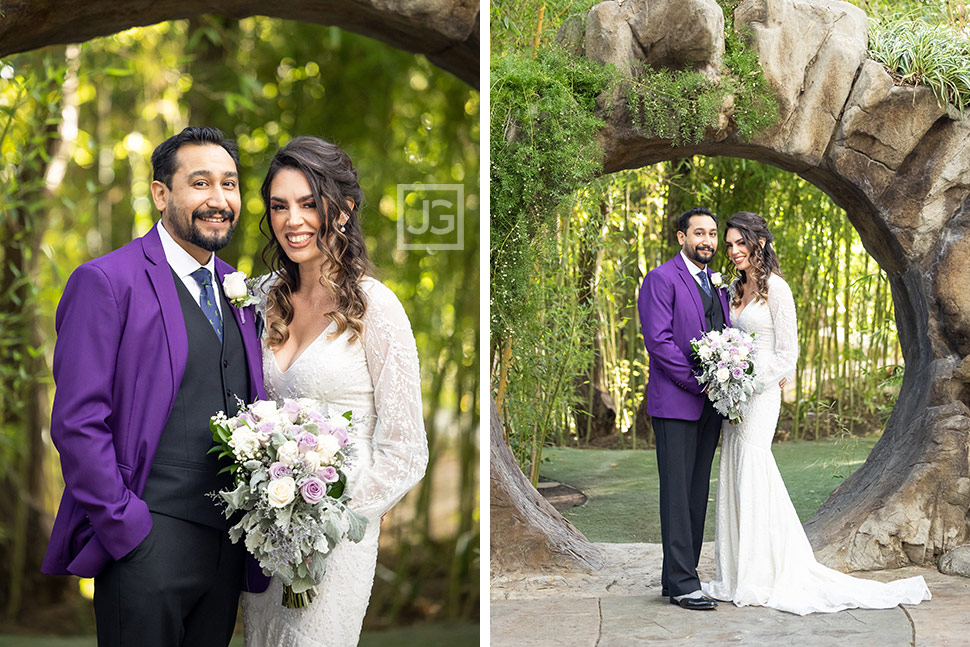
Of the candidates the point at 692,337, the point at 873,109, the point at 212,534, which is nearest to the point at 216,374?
the point at 212,534

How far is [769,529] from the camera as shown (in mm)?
4203

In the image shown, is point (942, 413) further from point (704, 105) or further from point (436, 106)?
point (436, 106)

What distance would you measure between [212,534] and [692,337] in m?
2.62

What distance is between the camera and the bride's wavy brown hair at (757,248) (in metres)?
4.34

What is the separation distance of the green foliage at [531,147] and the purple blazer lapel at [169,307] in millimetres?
2480

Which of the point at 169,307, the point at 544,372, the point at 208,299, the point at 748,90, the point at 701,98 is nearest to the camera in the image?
the point at 169,307

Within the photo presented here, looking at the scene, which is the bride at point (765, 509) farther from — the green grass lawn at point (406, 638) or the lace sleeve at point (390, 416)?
the lace sleeve at point (390, 416)

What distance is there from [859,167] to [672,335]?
1568mm

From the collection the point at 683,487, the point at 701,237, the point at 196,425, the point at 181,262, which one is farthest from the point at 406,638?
the point at 181,262

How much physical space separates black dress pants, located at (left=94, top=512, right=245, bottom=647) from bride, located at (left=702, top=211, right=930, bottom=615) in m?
2.70

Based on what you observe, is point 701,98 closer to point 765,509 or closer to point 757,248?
point 757,248

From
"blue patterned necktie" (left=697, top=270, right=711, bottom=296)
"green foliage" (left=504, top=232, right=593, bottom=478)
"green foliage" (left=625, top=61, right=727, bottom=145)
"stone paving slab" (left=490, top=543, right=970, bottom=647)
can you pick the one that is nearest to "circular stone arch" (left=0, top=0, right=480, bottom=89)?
"green foliage" (left=625, top=61, right=727, bottom=145)

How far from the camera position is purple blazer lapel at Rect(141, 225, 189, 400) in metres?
2.16

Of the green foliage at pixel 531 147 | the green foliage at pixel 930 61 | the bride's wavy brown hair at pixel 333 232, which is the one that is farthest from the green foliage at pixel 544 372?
the bride's wavy brown hair at pixel 333 232
